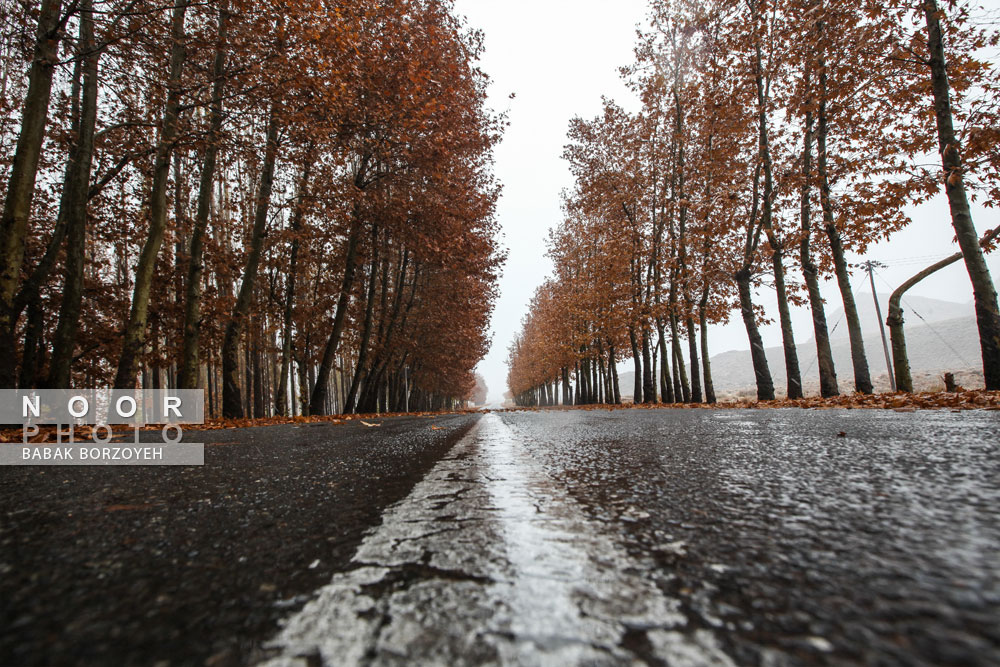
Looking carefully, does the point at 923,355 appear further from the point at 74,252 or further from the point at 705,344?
the point at 74,252

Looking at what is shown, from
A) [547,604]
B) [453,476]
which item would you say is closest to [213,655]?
[547,604]

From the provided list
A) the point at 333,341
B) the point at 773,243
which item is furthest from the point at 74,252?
the point at 773,243

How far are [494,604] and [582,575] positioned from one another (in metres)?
0.17

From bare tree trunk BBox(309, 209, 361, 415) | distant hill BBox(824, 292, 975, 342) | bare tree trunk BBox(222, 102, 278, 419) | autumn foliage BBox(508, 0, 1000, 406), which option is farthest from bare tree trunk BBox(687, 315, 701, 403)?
distant hill BBox(824, 292, 975, 342)

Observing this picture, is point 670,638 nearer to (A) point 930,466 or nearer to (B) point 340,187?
(A) point 930,466

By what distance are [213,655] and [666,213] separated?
23.6 meters

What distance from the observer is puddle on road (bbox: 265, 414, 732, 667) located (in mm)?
508

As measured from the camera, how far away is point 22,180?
763cm

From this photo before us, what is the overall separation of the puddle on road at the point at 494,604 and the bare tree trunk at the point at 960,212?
11806mm

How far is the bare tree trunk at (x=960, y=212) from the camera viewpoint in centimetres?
879

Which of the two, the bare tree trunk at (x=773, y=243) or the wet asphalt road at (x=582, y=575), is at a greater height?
the bare tree trunk at (x=773, y=243)

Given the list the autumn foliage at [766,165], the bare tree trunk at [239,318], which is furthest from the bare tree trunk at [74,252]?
the autumn foliage at [766,165]

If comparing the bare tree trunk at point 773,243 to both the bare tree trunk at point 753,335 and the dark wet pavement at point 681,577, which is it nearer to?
the bare tree trunk at point 753,335

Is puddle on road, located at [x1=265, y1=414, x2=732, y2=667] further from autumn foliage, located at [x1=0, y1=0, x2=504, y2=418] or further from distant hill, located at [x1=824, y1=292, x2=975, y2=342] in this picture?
distant hill, located at [x1=824, y1=292, x2=975, y2=342]
